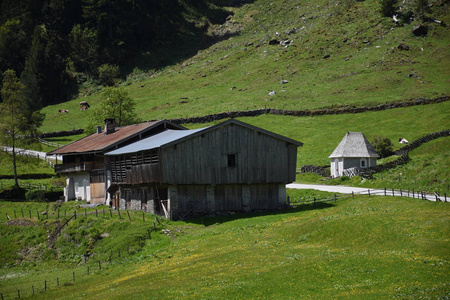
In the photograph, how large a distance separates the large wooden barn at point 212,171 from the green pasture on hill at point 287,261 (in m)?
4.48

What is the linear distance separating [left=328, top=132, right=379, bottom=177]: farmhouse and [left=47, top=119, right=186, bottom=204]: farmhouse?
23863mm

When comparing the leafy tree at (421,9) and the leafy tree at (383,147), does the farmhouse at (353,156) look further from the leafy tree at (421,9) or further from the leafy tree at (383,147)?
the leafy tree at (421,9)

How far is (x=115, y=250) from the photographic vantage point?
133 ft

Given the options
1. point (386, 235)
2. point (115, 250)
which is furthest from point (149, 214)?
point (386, 235)

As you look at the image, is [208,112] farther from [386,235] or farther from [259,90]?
[386,235]

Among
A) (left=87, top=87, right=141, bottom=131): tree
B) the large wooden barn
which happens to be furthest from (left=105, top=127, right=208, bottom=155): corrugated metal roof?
(left=87, top=87, right=141, bottom=131): tree

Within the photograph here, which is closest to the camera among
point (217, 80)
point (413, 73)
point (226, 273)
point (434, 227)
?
point (226, 273)

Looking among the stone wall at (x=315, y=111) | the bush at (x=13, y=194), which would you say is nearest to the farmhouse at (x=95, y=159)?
the bush at (x=13, y=194)

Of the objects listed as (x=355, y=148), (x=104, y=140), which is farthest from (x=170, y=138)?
(x=355, y=148)

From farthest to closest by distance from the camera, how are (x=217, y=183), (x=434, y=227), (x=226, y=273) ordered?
1. (x=217, y=183)
2. (x=434, y=227)
3. (x=226, y=273)

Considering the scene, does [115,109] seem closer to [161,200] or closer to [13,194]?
[13,194]

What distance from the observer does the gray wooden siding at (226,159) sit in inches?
1939

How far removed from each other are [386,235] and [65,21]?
178 meters

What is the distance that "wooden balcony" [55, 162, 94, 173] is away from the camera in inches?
2576
